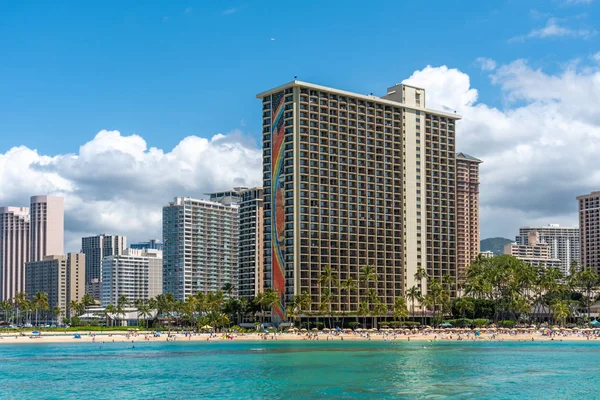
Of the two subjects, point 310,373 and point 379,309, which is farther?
point 379,309

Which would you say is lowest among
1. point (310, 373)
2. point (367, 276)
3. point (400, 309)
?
point (400, 309)

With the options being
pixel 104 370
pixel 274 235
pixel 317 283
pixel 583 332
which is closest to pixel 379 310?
pixel 317 283

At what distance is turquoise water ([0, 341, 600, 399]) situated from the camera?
76000 millimetres

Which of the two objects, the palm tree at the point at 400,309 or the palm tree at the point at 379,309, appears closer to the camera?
the palm tree at the point at 400,309

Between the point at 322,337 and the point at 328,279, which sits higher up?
the point at 328,279

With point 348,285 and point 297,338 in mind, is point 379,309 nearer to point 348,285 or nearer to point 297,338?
point 348,285

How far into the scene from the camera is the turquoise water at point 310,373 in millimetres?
76000

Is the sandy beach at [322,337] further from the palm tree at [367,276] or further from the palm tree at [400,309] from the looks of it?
the palm tree at [367,276]

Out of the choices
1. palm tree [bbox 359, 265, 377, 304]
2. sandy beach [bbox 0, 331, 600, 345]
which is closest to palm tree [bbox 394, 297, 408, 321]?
palm tree [bbox 359, 265, 377, 304]

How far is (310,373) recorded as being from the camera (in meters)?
91.5

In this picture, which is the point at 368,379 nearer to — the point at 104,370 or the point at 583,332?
the point at 104,370

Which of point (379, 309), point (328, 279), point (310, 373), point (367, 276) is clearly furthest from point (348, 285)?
point (310, 373)

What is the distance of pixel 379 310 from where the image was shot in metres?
194

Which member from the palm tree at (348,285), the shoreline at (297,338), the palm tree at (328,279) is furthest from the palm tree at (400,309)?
the shoreline at (297,338)
